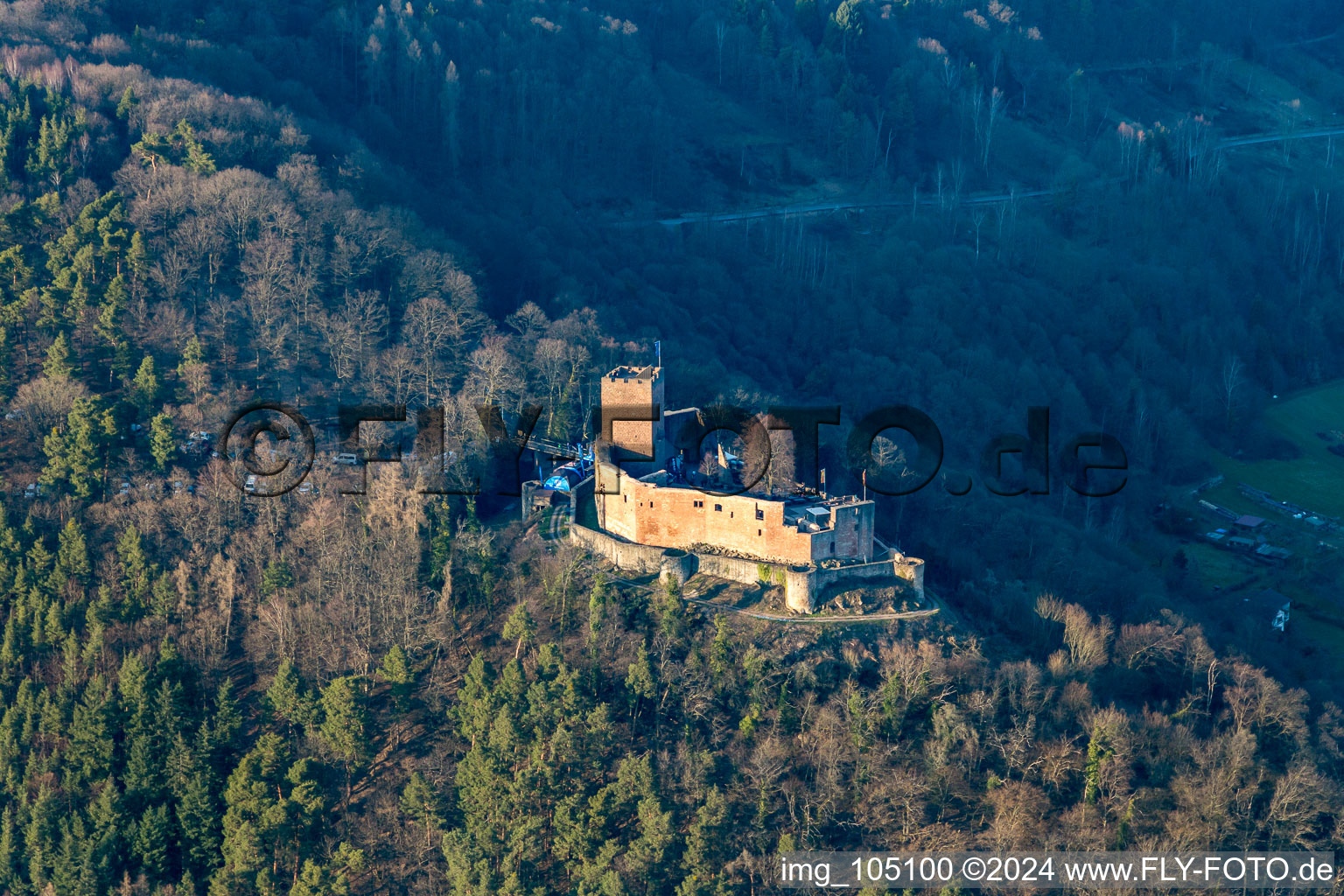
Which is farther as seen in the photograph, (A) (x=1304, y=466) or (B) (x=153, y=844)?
(A) (x=1304, y=466)

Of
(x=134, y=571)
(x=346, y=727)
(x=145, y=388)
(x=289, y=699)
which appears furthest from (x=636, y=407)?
(x=145, y=388)

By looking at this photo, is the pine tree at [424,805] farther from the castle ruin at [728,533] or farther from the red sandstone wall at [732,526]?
the red sandstone wall at [732,526]

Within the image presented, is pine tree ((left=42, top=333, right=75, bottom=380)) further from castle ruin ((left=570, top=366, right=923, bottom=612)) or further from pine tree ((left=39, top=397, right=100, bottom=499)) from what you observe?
castle ruin ((left=570, top=366, right=923, bottom=612))

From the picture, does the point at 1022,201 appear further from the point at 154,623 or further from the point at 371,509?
the point at 154,623

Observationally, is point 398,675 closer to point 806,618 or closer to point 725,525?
point 725,525

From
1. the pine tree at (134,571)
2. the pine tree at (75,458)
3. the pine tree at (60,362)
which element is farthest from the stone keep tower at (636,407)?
the pine tree at (60,362)

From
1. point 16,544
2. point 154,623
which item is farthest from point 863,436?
point 16,544
